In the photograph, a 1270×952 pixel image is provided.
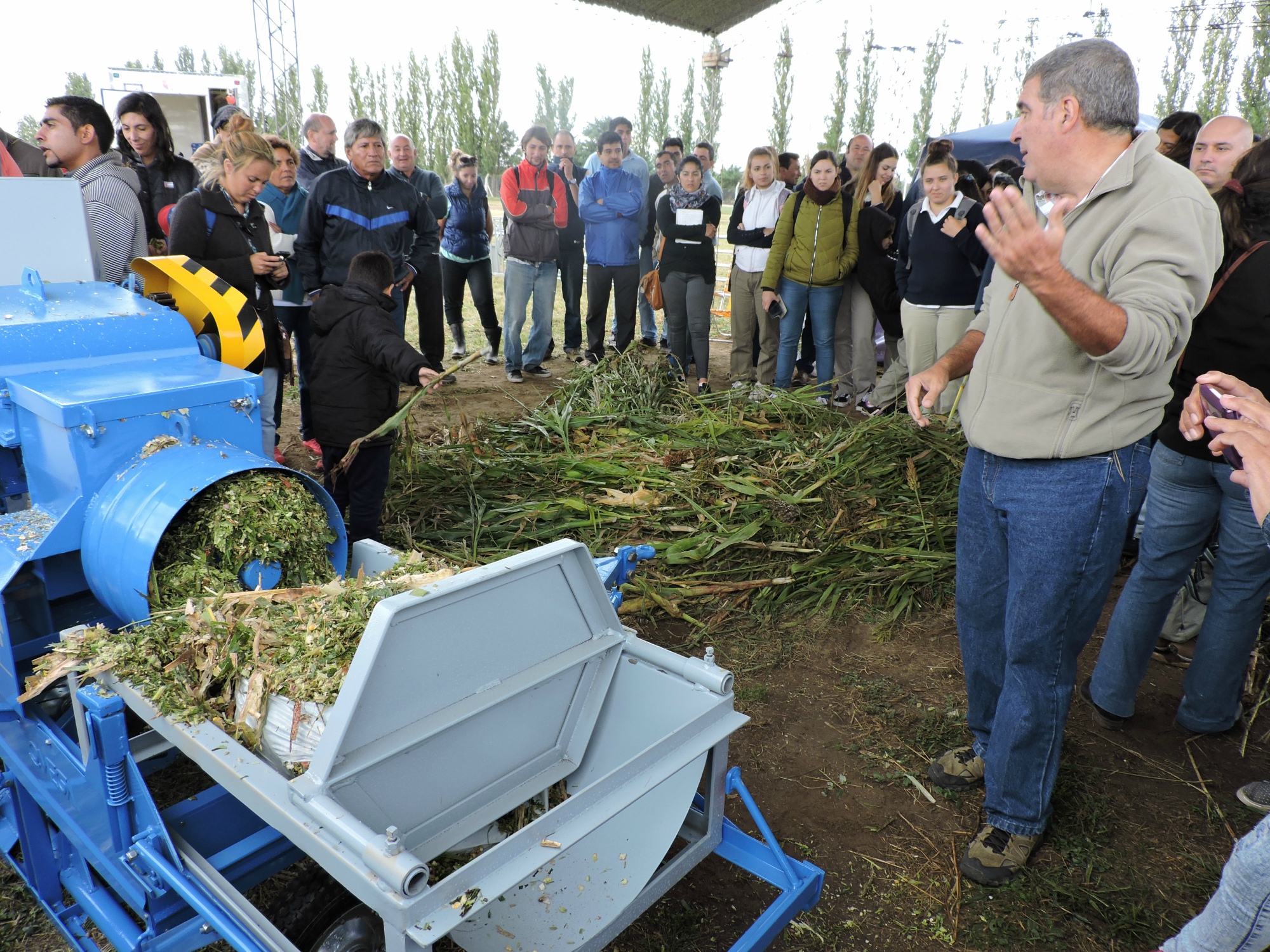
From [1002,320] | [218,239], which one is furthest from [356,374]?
[1002,320]

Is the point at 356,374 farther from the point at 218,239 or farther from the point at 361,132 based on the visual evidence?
the point at 361,132

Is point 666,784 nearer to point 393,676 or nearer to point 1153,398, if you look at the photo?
point 393,676

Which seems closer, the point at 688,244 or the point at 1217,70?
the point at 688,244

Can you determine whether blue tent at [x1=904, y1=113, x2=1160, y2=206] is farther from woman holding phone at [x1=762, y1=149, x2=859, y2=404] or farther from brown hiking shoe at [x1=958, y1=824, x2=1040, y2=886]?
brown hiking shoe at [x1=958, y1=824, x2=1040, y2=886]

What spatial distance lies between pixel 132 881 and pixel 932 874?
203cm

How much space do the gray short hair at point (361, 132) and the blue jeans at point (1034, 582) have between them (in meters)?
4.39

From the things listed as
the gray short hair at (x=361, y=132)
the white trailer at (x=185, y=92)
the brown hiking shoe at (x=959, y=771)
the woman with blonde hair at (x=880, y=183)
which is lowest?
the brown hiking shoe at (x=959, y=771)

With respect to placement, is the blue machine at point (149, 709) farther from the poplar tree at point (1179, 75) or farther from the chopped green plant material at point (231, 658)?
the poplar tree at point (1179, 75)

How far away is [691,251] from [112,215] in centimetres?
451

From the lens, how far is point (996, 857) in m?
2.38

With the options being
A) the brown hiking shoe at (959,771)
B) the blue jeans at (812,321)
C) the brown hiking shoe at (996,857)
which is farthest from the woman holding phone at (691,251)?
the brown hiking shoe at (996,857)

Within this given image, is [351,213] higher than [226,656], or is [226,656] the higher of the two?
[351,213]

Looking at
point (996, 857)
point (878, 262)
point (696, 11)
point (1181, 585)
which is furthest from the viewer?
point (696, 11)

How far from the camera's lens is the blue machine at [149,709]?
1.59 meters
